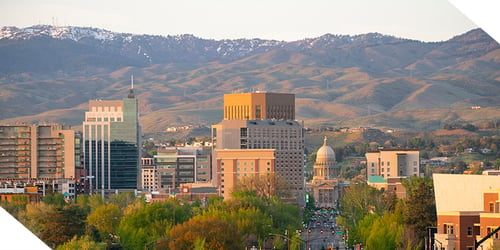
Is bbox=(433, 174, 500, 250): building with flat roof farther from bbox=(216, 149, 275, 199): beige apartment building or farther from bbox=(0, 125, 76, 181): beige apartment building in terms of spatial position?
bbox=(0, 125, 76, 181): beige apartment building

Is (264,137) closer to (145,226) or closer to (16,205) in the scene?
(16,205)

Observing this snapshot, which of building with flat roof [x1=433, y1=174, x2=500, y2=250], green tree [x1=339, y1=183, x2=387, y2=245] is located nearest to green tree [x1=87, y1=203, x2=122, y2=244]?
building with flat roof [x1=433, y1=174, x2=500, y2=250]

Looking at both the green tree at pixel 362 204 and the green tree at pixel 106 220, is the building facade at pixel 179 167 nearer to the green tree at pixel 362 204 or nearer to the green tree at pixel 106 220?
the green tree at pixel 362 204

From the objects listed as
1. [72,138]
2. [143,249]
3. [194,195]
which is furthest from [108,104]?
[143,249]

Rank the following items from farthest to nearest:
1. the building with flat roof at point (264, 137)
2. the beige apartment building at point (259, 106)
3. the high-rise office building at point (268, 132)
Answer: the beige apartment building at point (259, 106) < the building with flat roof at point (264, 137) < the high-rise office building at point (268, 132)

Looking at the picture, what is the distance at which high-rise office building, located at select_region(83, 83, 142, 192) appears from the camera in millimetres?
169625

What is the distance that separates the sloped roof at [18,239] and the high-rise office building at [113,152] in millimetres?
109730

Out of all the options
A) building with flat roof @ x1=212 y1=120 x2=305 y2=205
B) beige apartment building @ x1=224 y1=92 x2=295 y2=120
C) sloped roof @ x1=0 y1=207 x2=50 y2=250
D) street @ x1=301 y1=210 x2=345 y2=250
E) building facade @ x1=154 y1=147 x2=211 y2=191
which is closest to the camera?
sloped roof @ x1=0 y1=207 x2=50 y2=250

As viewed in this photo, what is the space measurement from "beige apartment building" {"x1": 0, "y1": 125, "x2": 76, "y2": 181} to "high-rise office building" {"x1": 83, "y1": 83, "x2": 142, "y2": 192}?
1138cm

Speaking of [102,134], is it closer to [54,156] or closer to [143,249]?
[54,156]

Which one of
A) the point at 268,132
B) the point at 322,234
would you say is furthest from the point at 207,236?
the point at 268,132

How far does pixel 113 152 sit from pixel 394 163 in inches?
1574

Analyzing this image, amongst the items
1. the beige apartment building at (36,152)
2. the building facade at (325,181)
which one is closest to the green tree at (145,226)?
the beige apartment building at (36,152)

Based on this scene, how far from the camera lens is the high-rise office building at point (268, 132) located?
15075 cm
